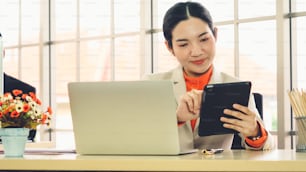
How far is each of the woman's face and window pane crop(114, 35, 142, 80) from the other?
4.00m

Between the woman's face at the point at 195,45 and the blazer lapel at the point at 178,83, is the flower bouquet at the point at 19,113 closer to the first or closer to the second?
the blazer lapel at the point at 178,83

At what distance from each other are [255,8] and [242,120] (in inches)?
152

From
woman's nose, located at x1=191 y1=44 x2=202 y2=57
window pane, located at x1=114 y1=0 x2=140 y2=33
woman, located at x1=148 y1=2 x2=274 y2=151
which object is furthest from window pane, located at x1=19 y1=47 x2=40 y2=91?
woman's nose, located at x1=191 y1=44 x2=202 y2=57

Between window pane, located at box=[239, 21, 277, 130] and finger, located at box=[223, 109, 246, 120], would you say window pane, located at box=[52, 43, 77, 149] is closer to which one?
window pane, located at box=[239, 21, 277, 130]

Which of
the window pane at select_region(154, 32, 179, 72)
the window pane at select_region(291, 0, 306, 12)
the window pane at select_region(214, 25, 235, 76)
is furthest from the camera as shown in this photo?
the window pane at select_region(154, 32, 179, 72)

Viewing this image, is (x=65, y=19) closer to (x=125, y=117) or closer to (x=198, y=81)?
(x=198, y=81)

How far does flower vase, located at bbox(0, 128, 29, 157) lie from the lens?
2209mm

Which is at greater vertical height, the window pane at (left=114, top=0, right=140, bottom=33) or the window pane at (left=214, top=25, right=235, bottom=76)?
the window pane at (left=114, top=0, right=140, bottom=33)

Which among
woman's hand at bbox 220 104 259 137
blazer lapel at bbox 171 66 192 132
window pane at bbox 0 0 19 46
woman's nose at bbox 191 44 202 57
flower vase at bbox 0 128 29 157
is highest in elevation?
window pane at bbox 0 0 19 46

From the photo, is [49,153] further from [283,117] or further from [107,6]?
[107,6]

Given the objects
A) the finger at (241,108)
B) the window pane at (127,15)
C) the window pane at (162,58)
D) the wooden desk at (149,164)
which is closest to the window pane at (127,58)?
the window pane at (127,15)

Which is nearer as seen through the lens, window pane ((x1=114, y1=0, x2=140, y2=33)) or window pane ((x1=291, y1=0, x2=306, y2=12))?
window pane ((x1=291, y1=0, x2=306, y2=12))

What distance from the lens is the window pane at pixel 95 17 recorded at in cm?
744

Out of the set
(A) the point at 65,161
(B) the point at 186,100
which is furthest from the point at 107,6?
(A) the point at 65,161
